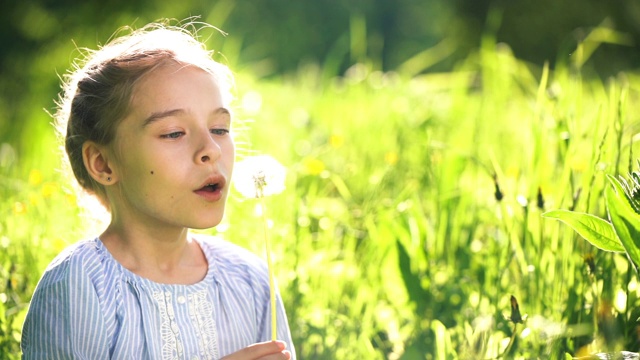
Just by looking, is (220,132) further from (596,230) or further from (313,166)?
(313,166)

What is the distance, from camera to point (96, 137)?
188 cm

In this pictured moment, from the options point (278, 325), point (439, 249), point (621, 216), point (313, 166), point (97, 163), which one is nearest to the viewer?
point (621, 216)

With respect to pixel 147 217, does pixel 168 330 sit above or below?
below

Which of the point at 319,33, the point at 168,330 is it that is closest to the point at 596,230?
the point at 168,330

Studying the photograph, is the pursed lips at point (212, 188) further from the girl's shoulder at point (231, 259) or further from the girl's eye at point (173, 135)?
the girl's shoulder at point (231, 259)

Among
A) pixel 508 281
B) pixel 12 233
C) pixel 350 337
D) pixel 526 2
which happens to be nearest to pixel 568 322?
pixel 508 281

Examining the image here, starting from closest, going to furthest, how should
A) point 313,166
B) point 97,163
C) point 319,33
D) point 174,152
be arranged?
point 174,152 → point 97,163 → point 313,166 → point 319,33

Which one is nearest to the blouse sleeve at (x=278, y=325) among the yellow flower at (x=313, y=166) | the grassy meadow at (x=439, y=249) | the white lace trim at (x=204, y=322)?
the white lace trim at (x=204, y=322)

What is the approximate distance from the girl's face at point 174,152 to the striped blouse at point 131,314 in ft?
0.49

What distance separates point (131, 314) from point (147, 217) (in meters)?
0.21

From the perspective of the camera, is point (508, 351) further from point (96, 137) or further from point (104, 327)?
point (96, 137)

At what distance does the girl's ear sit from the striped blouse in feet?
0.45

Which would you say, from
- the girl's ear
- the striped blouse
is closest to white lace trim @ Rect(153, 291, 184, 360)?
the striped blouse

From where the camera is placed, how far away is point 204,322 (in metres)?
1.87
